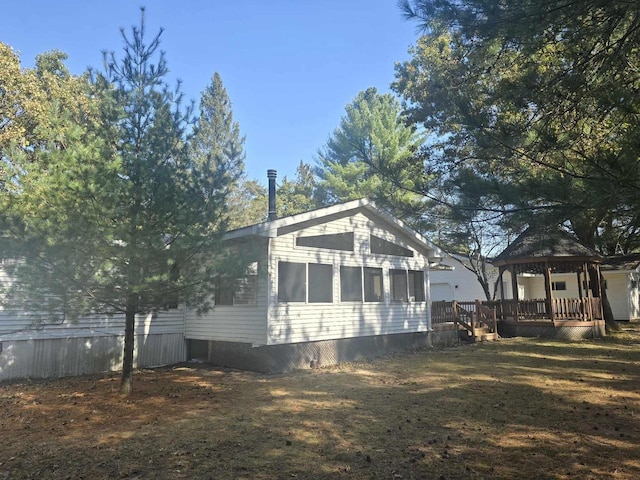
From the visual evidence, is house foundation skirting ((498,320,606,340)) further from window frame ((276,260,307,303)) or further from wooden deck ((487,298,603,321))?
window frame ((276,260,307,303))

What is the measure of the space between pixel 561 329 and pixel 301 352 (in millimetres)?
10828

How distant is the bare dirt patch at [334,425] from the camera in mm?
4082

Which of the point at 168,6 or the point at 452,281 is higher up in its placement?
the point at 168,6

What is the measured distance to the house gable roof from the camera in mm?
9609

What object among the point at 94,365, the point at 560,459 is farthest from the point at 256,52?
the point at 560,459

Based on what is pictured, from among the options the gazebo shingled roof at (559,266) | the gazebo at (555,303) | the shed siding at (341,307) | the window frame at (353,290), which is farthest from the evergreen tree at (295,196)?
the window frame at (353,290)

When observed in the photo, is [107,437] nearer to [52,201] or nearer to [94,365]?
[52,201]

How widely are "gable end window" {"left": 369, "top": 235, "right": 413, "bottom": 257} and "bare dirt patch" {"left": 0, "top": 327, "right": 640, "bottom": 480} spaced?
12.8 ft

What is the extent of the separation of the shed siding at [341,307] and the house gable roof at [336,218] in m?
0.17

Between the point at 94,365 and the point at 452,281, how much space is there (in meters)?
19.8

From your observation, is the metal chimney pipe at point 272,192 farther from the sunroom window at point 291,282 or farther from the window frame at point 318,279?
the sunroom window at point 291,282

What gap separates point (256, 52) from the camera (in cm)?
1237

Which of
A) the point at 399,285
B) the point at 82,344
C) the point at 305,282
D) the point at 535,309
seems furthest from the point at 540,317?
the point at 82,344

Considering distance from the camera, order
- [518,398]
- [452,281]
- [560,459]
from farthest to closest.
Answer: [452,281]
[518,398]
[560,459]
